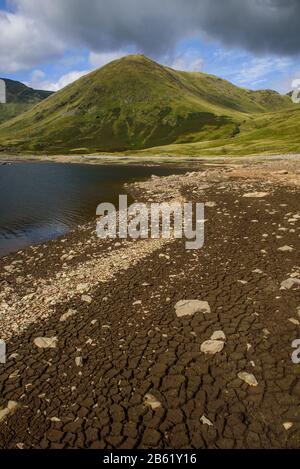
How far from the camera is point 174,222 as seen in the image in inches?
1198

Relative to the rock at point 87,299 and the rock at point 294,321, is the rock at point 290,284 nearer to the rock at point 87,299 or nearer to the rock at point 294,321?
the rock at point 294,321

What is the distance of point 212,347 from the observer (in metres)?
12.5

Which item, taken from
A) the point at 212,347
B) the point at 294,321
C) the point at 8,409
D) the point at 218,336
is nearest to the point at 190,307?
the point at 218,336

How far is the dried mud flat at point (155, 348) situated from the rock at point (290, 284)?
0.29ft

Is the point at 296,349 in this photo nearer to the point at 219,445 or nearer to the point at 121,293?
the point at 219,445

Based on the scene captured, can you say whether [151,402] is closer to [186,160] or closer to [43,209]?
[43,209]

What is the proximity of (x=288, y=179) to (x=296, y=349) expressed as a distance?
120ft

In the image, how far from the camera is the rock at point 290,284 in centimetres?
1616

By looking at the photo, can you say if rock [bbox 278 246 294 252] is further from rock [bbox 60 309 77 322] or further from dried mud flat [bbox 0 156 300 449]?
rock [bbox 60 309 77 322]

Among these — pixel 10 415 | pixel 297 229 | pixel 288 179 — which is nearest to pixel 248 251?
pixel 297 229

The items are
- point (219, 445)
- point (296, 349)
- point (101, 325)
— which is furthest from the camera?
point (101, 325)

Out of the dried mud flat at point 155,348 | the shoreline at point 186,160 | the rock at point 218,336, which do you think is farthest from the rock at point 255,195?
the shoreline at point 186,160

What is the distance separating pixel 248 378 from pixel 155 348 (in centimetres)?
352

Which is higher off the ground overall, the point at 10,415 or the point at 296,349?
the point at 296,349
